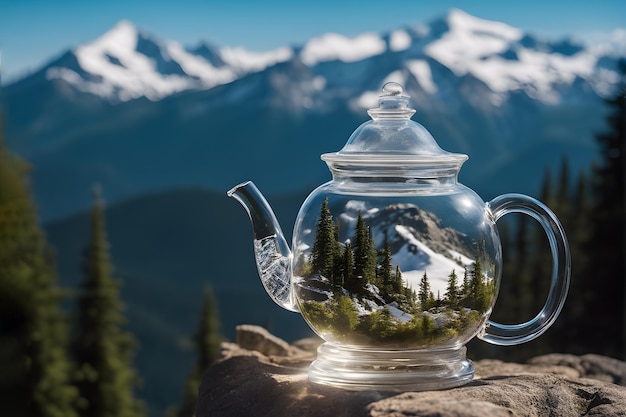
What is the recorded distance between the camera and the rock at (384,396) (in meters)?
2.47

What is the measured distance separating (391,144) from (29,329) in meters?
14.4

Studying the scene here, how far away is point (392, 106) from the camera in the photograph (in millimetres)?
3012

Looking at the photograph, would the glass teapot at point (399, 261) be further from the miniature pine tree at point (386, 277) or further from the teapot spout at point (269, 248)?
the teapot spout at point (269, 248)

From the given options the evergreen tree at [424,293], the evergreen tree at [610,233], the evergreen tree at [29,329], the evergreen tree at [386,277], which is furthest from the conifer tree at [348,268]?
the evergreen tree at [610,233]

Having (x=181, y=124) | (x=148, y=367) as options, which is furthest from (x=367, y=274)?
(x=181, y=124)

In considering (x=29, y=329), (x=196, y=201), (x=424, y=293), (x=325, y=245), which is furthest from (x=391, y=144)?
(x=196, y=201)

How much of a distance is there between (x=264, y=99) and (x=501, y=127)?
43.8m

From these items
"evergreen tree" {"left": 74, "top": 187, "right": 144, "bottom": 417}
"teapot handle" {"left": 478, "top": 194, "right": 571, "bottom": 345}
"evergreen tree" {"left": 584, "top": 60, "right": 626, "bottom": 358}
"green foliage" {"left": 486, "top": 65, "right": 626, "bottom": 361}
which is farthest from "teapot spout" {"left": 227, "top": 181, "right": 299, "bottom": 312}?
"evergreen tree" {"left": 584, "top": 60, "right": 626, "bottom": 358}

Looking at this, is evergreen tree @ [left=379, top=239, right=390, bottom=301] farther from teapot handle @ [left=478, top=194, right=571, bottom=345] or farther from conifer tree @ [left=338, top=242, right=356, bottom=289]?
teapot handle @ [left=478, top=194, right=571, bottom=345]

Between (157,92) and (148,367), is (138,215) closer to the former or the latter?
(148,367)

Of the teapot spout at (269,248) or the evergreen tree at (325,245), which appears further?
the teapot spout at (269,248)

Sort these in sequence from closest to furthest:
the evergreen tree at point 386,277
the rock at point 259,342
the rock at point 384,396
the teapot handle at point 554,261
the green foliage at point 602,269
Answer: the rock at point 384,396
the evergreen tree at point 386,277
the teapot handle at point 554,261
the rock at point 259,342
the green foliage at point 602,269

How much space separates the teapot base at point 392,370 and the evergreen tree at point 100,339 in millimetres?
14269

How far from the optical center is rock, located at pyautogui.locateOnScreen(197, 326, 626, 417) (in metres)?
2.47
